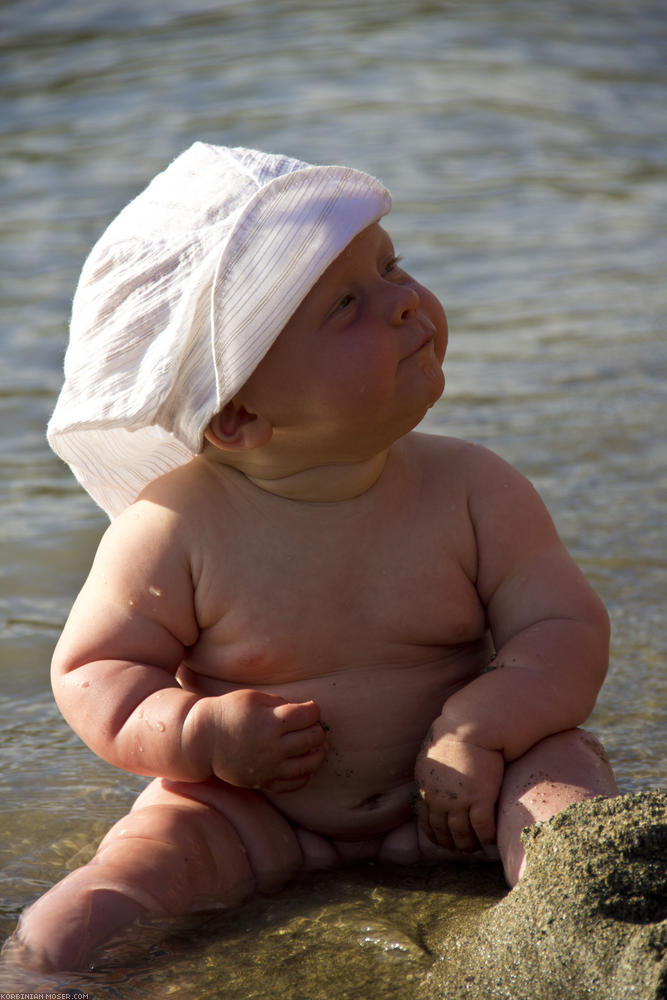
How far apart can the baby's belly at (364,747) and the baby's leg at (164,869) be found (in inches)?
2.6

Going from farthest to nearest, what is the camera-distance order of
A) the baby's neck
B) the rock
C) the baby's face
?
the baby's neck < the baby's face < the rock

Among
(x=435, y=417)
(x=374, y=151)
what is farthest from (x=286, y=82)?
(x=435, y=417)

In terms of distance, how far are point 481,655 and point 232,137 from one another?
18.8 feet

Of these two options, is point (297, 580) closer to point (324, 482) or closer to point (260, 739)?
point (324, 482)

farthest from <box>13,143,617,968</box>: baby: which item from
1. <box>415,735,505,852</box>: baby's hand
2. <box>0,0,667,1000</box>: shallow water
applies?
<box>0,0,667,1000</box>: shallow water

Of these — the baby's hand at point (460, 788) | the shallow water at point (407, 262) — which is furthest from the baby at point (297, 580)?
the shallow water at point (407, 262)

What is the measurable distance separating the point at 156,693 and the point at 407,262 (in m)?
3.78

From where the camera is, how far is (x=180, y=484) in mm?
2088

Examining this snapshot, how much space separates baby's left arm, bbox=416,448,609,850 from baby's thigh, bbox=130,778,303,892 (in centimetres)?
22

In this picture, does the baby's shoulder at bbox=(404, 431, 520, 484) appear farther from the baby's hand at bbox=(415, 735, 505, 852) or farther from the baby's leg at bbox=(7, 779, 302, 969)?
the baby's leg at bbox=(7, 779, 302, 969)

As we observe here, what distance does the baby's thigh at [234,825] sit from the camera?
75.7 inches

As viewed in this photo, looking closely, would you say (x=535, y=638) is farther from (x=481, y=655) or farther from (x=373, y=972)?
(x=373, y=972)

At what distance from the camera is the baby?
189cm

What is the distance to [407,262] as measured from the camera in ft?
17.9
